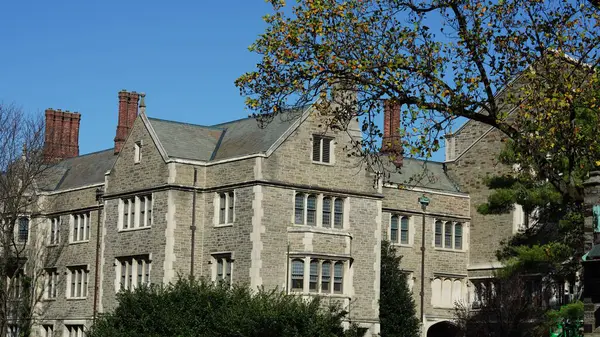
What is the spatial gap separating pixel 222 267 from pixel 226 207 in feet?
7.16

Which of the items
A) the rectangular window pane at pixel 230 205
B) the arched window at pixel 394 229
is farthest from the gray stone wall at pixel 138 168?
the arched window at pixel 394 229

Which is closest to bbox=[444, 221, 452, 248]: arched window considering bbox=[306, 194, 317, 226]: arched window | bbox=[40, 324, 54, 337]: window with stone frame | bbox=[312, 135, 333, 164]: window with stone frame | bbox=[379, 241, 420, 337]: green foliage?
bbox=[379, 241, 420, 337]: green foliage

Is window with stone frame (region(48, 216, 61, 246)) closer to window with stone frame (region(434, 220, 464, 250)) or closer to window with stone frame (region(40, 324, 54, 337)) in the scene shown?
window with stone frame (region(40, 324, 54, 337))

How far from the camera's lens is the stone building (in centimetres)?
4225

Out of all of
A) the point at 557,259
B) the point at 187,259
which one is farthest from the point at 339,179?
the point at 557,259

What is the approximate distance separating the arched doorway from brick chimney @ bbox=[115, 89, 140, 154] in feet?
51.7

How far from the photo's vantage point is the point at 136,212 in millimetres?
45500

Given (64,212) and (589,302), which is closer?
(589,302)

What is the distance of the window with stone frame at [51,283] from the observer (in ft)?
170

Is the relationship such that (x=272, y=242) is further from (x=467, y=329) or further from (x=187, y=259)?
(x=467, y=329)

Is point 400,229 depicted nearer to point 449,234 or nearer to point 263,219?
point 449,234

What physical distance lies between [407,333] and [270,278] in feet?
24.2

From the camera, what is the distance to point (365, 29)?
877 inches

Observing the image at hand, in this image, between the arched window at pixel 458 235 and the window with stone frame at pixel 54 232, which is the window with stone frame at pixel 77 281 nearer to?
the window with stone frame at pixel 54 232
